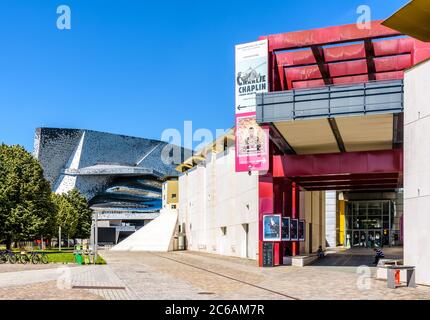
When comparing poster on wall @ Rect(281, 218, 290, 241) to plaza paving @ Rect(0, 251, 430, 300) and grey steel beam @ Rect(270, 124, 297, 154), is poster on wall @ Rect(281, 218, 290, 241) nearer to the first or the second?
grey steel beam @ Rect(270, 124, 297, 154)

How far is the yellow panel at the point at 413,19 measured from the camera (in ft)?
77.0

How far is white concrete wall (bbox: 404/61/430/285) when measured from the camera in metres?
23.4

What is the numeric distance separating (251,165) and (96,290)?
1607cm

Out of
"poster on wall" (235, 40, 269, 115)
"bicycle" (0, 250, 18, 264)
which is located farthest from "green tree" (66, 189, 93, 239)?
"poster on wall" (235, 40, 269, 115)

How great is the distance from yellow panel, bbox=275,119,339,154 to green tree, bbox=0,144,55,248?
2924 centimetres

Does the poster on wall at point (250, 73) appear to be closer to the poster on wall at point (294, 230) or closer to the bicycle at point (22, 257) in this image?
the poster on wall at point (294, 230)

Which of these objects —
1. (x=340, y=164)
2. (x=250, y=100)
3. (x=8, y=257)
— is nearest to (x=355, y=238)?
A: (x=340, y=164)

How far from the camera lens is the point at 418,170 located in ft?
78.8

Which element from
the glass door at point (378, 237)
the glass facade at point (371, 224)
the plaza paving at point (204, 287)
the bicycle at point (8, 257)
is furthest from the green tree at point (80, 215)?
the plaza paving at point (204, 287)

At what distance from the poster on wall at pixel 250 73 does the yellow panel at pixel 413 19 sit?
942cm

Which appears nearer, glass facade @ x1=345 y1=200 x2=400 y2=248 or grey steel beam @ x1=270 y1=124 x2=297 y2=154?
grey steel beam @ x1=270 y1=124 x2=297 y2=154

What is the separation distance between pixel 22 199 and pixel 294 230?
103 feet

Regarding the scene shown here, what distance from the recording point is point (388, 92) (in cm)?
2767
